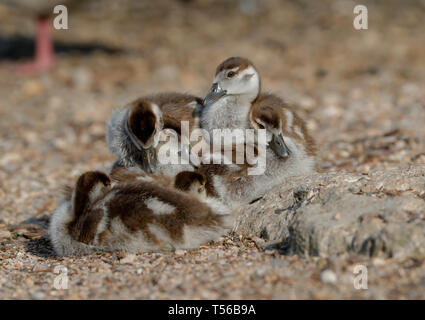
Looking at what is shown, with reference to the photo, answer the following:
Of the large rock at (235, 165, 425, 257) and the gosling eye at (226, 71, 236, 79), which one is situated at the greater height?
the gosling eye at (226, 71, 236, 79)

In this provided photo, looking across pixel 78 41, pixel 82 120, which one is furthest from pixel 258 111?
pixel 78 41

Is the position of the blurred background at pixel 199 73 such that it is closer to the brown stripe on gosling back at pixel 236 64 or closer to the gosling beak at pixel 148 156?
the brown stripe on gosling back at pixel 236 64

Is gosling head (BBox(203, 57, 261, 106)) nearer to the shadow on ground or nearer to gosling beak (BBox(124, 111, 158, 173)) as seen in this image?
gosling beak (BBox(124, 111, 158, 173))

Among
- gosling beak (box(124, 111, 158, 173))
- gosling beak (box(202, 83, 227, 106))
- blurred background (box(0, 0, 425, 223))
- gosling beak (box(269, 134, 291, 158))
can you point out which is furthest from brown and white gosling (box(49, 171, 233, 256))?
blurred background (box(0, 0, 425, 223))

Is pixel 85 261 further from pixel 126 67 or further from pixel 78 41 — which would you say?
pixel 78 41

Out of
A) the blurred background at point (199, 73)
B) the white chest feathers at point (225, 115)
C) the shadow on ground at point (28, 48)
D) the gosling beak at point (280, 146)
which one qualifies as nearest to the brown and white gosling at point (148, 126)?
the white chest feathers at point (225, 115)

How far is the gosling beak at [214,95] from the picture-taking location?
4816mm

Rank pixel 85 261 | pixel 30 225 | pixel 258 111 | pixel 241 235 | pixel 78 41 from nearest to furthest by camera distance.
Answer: pixel 85 261, pixel 241 235, pixel 258 111, pixel 30 225, pixel 78 41

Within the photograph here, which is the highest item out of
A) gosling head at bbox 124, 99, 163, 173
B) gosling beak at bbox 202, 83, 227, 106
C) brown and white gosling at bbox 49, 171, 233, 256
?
gosling beak at bbox 202, 83, 227, 106

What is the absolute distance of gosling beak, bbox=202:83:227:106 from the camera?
4.82 meters

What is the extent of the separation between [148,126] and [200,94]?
14.6 feet

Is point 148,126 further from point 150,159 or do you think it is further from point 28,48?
point 28,48

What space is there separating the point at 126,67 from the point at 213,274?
25.1 ft
